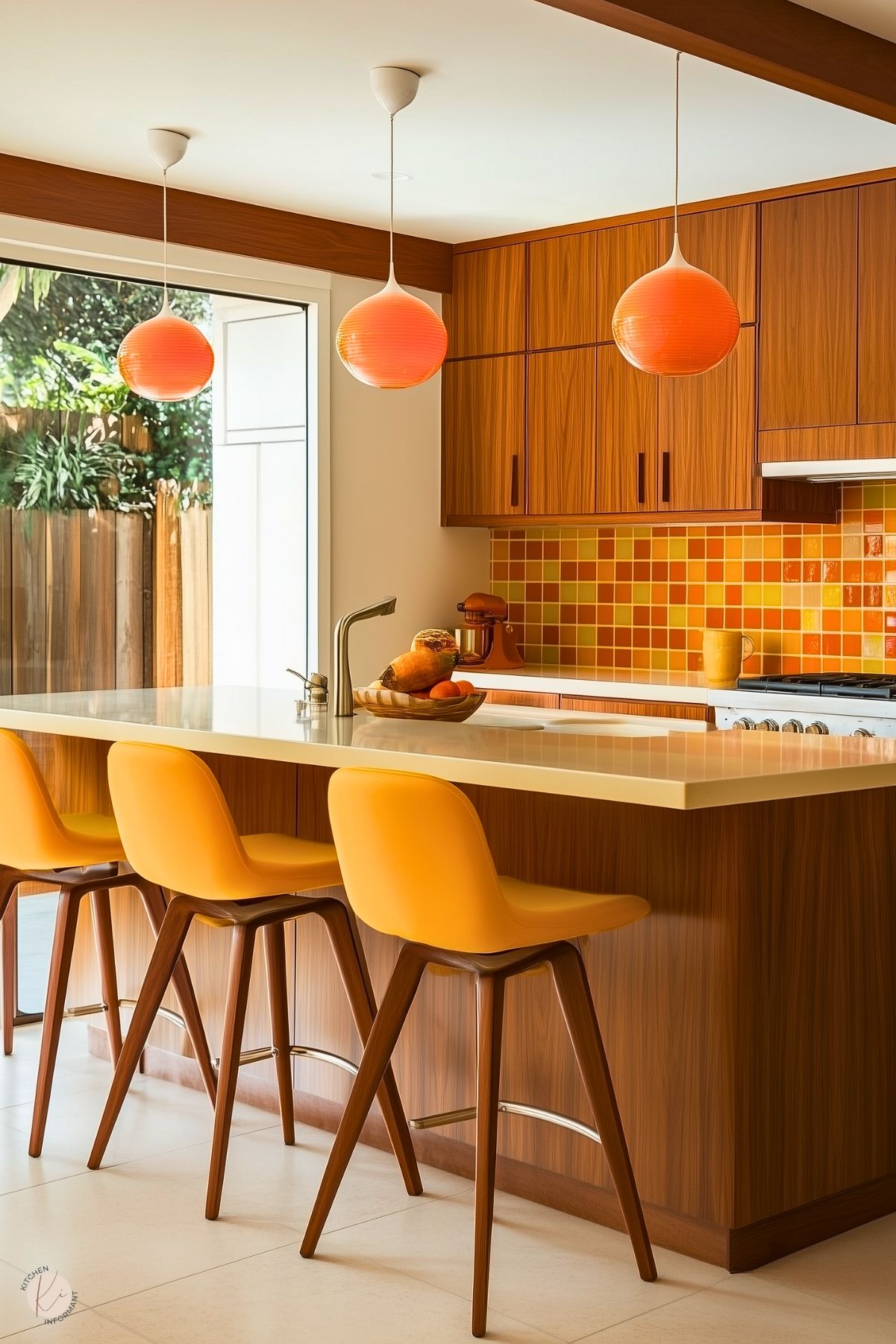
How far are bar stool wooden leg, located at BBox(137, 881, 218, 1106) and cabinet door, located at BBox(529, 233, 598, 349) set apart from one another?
113 inches

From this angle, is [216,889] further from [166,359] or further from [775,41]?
[775,41]

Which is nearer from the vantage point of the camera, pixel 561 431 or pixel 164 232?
pixel 164 232

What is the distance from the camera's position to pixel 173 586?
216 inches

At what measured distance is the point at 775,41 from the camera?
3461 mm

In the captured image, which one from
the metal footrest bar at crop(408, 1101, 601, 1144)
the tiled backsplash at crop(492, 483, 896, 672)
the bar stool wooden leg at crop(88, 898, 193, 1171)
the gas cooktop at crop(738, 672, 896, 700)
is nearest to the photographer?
the metal footrest bar at crop(408, 1101, 601, 1144)

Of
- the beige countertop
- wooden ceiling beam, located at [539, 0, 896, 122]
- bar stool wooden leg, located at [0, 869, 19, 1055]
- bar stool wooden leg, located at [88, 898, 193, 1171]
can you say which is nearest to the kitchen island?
the beige countertop

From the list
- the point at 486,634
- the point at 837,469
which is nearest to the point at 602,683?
the point at 486,634

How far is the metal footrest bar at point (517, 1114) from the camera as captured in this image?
2.95m

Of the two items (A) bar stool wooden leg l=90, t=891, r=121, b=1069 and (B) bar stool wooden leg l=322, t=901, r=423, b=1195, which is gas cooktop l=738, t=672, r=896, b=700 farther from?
(A) bar stool wooden leg l=90, t=891, r=121, b=1069

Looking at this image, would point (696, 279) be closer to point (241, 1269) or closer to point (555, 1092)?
point (555, 1092)

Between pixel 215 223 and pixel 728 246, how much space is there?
171cm

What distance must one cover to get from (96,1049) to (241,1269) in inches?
57.1

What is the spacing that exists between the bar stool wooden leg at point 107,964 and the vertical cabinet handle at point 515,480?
260cm

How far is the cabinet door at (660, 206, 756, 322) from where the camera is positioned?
203 inches
